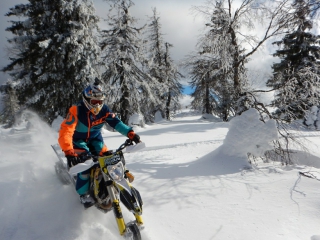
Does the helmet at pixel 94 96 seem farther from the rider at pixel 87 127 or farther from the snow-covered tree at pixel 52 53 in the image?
the snow-covered tree at pixel 52 53

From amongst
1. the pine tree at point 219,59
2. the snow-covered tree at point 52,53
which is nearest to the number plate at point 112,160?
the pine tree at point 219,59

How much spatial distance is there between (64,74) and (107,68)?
3.26 m

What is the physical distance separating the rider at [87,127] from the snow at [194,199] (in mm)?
669

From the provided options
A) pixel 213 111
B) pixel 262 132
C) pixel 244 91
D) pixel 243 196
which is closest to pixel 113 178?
pixel 243 196

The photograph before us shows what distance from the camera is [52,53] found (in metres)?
13.2

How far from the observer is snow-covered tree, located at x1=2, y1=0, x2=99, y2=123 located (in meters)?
13.0

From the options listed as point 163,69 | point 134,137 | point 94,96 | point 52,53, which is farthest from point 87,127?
point 163,69

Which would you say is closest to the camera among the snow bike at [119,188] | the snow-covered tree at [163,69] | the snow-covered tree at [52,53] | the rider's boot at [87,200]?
the snow bike at [119,188]

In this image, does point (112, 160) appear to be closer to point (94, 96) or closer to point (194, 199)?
point (94, 96)

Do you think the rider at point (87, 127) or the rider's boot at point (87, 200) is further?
the rider's boot at point (87, 200)

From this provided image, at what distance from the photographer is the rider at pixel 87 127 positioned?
136 inches

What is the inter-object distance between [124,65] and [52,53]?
5234mm

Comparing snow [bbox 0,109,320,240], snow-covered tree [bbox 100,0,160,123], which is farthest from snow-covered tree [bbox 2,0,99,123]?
snow [bbox 0,109,320,240]

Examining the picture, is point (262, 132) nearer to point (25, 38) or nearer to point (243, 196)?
point (243, 196)
